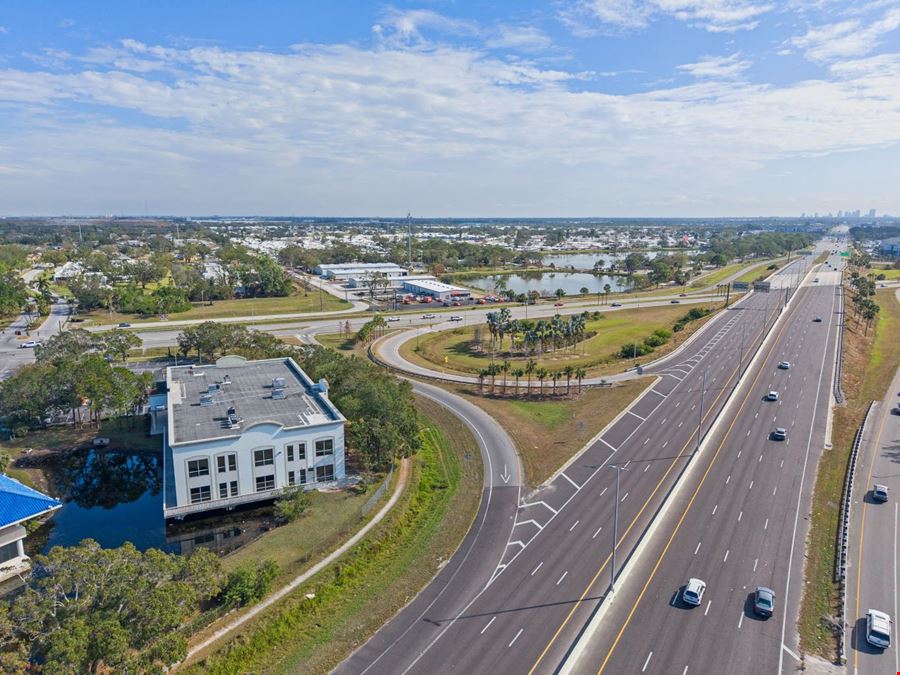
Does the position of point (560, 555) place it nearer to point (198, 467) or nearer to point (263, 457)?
point (263, 457)

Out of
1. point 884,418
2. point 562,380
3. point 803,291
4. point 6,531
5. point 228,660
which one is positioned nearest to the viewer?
point 228,660

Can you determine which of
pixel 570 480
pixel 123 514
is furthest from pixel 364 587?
pixel 123 514

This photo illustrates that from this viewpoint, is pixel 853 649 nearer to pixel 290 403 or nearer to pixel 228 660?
pixel 228 660

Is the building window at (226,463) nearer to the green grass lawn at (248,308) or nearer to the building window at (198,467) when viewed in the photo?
→ the building window at (198,467)

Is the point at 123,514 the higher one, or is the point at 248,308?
the point at 248,308

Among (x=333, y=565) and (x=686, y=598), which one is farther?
(x=333, y=565)

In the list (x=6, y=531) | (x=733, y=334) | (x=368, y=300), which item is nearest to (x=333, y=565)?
(x=6, y=531)

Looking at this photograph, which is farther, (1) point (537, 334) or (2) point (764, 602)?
(1) point (537, 334)

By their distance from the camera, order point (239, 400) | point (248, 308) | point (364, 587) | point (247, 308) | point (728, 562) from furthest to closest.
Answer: point (248, 308) < point (247, 308) < point (239, 400) < point (728, 562) < point (364, 587)
